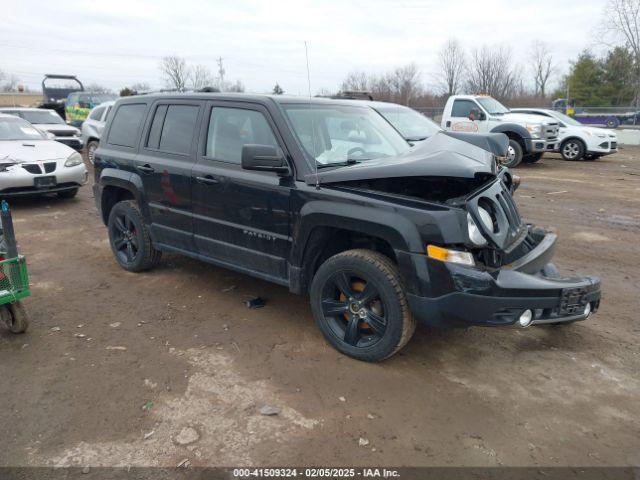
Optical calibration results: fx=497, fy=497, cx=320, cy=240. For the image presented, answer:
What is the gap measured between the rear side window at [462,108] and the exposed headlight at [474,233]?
12.5 metres

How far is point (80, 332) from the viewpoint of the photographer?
4172 millimetres

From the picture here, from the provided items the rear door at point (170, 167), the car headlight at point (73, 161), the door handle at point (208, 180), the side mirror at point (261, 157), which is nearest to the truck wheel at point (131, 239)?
the rear door at point (170, 167)

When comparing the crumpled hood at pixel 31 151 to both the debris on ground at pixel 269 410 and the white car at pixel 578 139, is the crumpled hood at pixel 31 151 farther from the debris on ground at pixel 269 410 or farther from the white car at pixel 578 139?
the white car at pixel 578 139

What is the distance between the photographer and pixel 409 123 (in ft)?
31.0

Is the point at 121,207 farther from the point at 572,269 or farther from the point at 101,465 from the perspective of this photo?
the point at 572,269

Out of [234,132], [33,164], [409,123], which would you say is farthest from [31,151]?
[409,123]

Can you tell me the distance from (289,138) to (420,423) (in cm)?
225

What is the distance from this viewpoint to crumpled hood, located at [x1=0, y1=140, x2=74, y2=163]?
8505mm

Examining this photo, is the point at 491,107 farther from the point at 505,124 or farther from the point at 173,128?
the point at 173,128

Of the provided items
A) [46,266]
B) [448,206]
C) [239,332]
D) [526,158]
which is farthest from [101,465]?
[526,158]

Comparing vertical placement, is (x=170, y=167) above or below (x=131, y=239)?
above

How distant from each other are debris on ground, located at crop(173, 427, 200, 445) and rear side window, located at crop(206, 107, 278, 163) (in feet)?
7.09

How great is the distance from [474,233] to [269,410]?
1694 millimetres

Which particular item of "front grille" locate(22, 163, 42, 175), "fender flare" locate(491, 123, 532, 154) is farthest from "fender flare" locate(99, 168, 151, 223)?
"fender flare" locate(491, 123, 532, 154)
